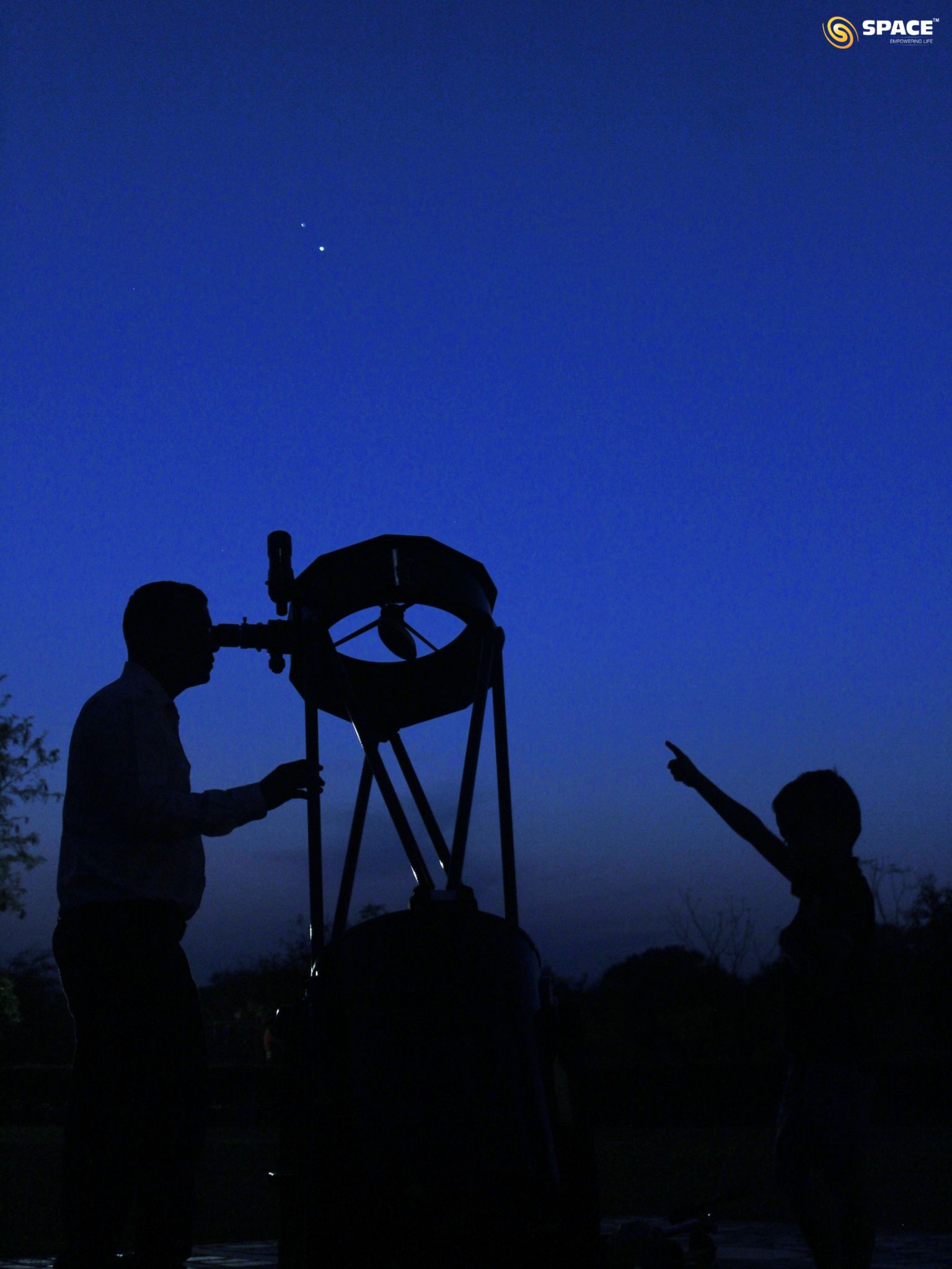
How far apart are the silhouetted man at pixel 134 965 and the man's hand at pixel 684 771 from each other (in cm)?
114

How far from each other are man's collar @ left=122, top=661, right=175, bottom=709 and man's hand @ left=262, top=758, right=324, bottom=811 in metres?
0.38

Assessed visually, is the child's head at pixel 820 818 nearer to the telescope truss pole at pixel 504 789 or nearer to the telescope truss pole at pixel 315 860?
the telescope truss pole at pixel 504 789

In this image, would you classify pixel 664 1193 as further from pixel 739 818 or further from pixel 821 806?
pixel 821 806

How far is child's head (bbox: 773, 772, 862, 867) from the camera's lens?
10.8 feet

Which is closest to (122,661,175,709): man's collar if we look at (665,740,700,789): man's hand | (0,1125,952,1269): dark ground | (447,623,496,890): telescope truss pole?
(447,623,496,890): telescope truss pole

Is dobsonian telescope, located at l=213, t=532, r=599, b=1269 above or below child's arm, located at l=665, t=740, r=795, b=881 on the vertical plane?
below

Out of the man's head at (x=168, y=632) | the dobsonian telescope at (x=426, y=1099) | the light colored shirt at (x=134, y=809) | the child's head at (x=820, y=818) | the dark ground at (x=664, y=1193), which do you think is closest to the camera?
the dobsonian telescope at (x=426, y=1099)

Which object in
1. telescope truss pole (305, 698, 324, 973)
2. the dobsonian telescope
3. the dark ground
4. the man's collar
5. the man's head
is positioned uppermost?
the man's head

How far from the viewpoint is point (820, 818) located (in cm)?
329

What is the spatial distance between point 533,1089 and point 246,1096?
18102mm

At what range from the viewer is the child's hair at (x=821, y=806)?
329 centimetres

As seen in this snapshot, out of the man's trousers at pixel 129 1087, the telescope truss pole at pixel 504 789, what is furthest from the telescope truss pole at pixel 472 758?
the man's trousers at pixel 129 1087

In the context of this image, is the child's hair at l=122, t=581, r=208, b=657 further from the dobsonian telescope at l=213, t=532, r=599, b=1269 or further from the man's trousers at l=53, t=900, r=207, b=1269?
the man's trousers at l=53, t=900, r=207, b=1269

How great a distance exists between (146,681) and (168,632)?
17 centimetres
